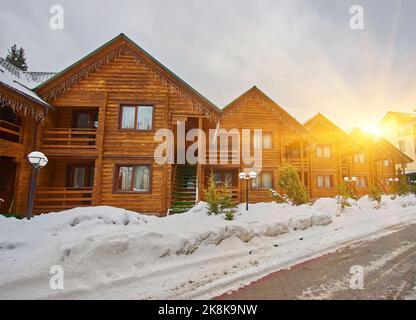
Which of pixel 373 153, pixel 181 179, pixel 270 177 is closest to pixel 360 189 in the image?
pixel 373 153

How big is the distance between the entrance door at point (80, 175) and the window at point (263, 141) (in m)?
12.4

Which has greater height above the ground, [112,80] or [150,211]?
[112,80]

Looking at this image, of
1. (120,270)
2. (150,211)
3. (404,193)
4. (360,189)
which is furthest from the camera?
(360,189)

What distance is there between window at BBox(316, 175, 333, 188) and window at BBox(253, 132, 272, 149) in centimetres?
896

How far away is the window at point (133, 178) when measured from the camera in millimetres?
12617

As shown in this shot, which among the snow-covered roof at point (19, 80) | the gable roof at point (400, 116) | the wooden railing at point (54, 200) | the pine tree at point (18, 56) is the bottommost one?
the wooden railing at point (54, 200)

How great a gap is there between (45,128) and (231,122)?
42.5 ft

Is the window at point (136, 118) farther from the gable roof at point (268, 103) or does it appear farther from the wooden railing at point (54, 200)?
the gable roof at point (268, 103)

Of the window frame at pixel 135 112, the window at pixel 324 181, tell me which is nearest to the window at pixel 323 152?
the window at pixel 324 181

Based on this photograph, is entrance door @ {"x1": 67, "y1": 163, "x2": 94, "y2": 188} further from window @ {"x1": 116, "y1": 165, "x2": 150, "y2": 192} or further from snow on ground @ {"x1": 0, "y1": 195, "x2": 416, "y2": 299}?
snow on ground @ {"x1": 0, "y1": 195, "x2": 416, "y2": 299}

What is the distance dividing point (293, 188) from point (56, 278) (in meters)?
10.9
